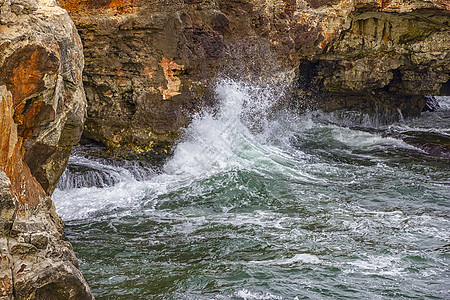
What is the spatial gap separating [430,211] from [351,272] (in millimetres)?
2392

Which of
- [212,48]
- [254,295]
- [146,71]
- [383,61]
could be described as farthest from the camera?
[383,61]

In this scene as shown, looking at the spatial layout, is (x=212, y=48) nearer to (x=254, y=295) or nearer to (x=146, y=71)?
(x=146, y=71)

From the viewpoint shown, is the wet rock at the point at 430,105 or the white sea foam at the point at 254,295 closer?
the white sea foam at the point at 254,295

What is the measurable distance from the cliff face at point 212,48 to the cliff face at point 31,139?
416cm

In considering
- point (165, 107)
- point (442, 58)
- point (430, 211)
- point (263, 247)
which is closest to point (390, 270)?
point (263, 247)

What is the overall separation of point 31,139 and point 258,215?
328 centimetres

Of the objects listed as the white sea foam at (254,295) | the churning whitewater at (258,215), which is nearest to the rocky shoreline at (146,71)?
the churning whitewater at (258,215)

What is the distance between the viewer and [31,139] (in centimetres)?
321

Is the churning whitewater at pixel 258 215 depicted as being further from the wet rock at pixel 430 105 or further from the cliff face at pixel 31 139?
the wet rock at pixel 430 105

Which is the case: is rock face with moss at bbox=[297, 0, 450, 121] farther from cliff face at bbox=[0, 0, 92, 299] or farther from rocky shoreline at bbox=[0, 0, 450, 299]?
cliff face at bbox=[0, 0, 92, 299]

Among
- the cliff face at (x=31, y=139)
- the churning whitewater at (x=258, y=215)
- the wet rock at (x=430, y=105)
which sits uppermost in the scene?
the cliff face at (x=31, y=139)

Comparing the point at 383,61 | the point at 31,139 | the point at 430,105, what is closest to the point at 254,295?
the point at 31,139

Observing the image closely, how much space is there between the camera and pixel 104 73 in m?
7.82

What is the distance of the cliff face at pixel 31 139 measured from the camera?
97.8 inches
